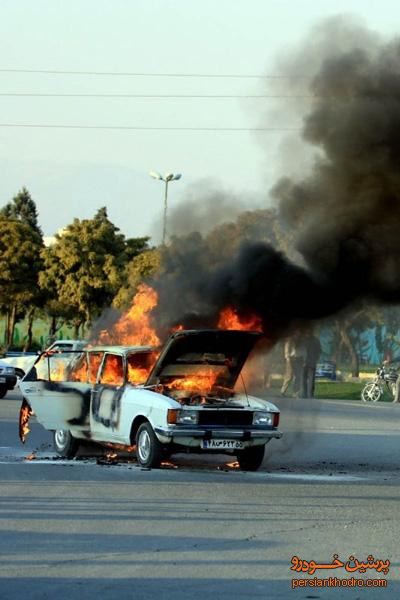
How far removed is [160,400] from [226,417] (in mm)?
855

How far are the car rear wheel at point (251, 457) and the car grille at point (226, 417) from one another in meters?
0.42

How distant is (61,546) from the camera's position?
10023 millimetres

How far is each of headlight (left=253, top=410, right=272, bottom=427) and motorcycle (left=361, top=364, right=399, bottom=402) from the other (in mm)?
23555

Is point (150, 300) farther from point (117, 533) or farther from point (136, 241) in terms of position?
point (136, 241)

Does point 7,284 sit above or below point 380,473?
above

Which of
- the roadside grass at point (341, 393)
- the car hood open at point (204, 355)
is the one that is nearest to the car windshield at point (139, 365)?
the car hood open at point (204, 355)

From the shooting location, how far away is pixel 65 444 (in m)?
18.2

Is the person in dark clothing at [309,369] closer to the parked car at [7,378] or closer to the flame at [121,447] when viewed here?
the parked car at [7,378]

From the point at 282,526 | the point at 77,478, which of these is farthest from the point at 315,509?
the point at 77,478

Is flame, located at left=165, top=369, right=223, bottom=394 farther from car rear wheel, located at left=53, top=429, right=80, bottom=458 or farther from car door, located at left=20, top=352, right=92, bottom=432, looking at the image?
car rear wheel, located at left=53, top=429, right=80, bottom=458

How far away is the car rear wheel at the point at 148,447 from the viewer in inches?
640

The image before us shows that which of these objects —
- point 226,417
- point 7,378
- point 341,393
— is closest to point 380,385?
point 341,393

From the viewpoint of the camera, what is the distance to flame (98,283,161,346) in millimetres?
18469

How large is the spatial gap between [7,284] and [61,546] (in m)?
53.3
